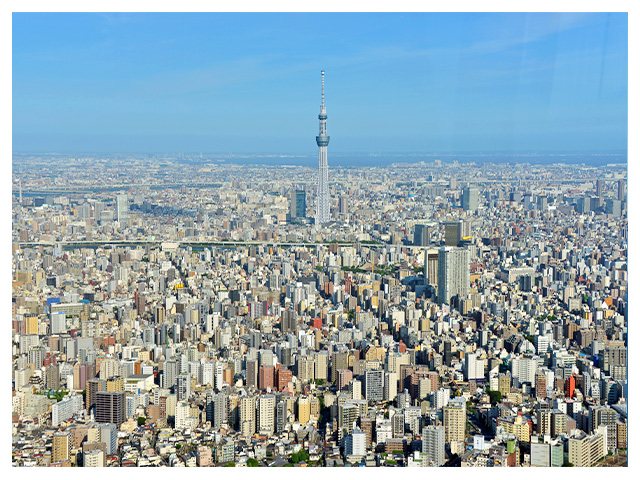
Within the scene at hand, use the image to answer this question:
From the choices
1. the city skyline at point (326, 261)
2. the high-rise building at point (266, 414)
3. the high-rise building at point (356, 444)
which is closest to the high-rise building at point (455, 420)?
the city skyline at point (326, 261)

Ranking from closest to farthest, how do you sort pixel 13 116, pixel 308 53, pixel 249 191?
pixel 13 116
pixel 308 53
pixel 249 191

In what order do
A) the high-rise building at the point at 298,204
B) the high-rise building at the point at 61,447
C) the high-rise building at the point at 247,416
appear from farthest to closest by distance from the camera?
the high-rise building at the point at 298,204, the high-rise building at the point at 247,416, the high-rise building at the point at 61,447

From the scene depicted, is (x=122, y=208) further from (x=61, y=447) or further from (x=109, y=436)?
(x=61, y=447)

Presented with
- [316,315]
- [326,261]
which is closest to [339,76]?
[316,315]

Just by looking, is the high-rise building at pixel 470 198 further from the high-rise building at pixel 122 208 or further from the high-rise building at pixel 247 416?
the high-rise building at pixel 247 416

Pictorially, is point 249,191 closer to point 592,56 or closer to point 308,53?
point 308,53
